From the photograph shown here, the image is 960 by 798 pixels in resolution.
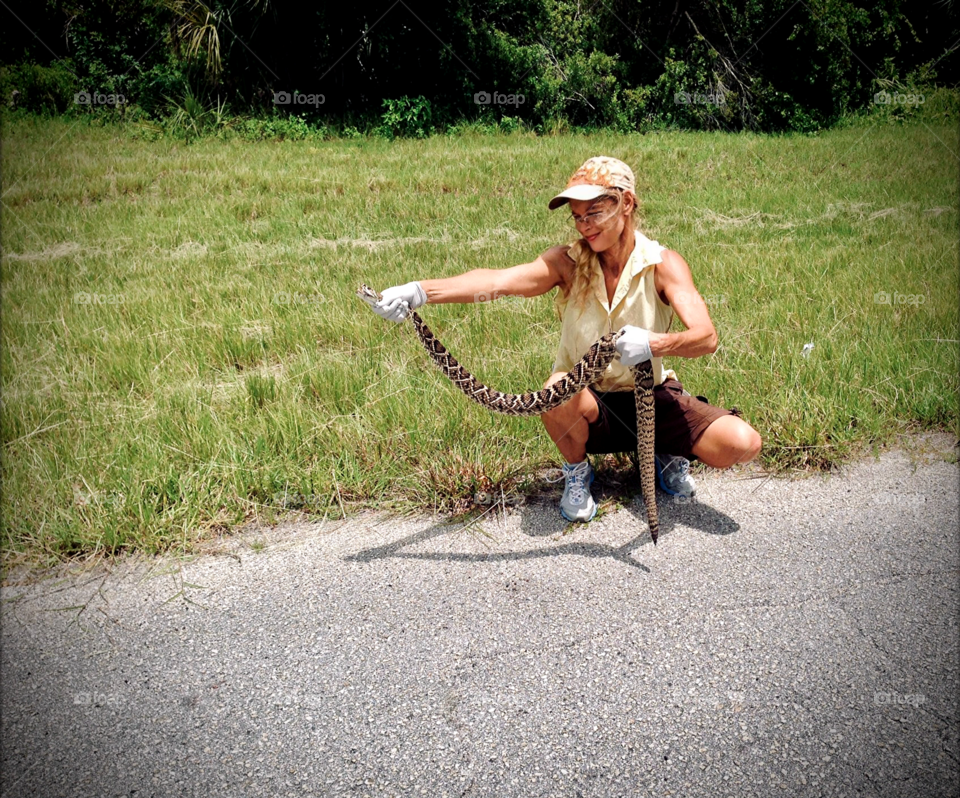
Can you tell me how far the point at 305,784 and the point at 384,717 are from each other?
0.32m

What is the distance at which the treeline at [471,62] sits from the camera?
560 inches

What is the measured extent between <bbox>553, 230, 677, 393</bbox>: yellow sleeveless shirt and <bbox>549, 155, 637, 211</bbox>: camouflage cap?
0.85 feet

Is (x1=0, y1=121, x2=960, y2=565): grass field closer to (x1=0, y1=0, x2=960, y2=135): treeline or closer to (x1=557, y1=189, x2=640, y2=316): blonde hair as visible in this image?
(x1=557, y1=189, x2=640, y2=316): blonde hair

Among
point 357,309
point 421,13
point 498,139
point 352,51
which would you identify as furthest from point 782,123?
point 357,309

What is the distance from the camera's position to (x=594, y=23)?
18.4m

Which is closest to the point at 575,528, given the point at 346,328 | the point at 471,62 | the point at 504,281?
the point at 504,281

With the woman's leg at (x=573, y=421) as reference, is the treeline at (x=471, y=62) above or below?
above

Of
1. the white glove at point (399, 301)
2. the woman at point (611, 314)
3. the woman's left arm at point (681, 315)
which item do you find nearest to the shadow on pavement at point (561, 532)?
the woman at point (611, 314)

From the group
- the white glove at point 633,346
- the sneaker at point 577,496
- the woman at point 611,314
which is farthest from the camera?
the sneaker at point 577,496

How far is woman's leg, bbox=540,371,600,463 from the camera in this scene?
3.41m

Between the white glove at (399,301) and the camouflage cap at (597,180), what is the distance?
0.70 metres

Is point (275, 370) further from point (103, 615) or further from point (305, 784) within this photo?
point (305, 784)

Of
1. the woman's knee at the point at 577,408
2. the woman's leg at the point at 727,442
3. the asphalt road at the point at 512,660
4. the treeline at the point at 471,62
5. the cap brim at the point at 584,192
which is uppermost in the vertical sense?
the treeline at the point at 471,62

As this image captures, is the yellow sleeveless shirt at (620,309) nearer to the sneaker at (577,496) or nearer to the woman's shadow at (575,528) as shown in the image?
the sneaker at (577,496)
